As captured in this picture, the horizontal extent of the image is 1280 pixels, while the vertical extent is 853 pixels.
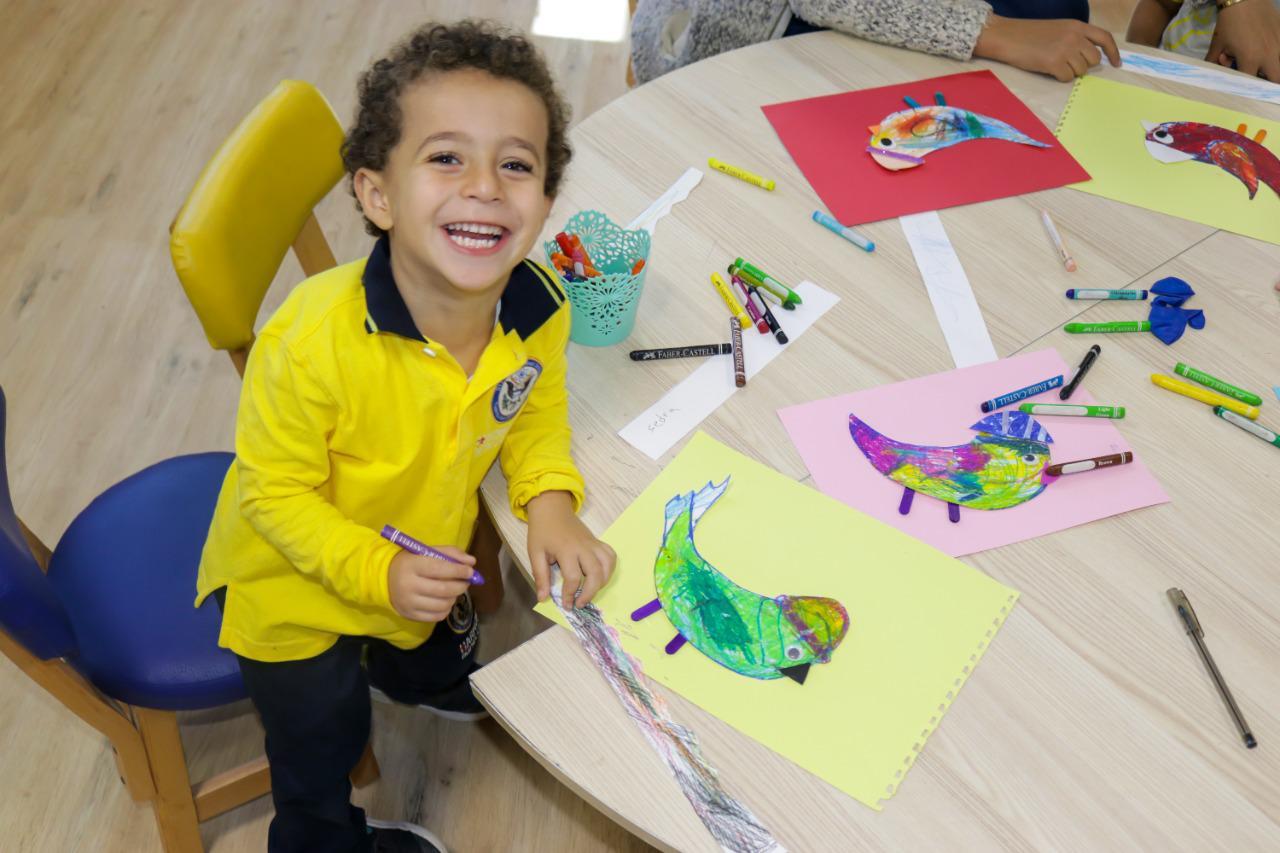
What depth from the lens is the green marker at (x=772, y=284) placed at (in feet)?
3.63

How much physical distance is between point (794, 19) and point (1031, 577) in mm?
1000

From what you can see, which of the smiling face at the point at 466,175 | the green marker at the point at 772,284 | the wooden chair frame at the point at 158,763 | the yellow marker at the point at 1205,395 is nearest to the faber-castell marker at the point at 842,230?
the green marker at the point at 772,284

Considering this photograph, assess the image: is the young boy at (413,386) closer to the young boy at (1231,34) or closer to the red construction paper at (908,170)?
the red construction paper at (908,170)

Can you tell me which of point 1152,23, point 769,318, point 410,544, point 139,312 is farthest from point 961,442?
point 139,312

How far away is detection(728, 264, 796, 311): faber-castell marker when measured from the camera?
3.64 ft

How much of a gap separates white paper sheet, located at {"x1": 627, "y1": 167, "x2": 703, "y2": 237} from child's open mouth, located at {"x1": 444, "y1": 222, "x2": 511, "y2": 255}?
312mm

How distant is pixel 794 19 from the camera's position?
1542 millimetres

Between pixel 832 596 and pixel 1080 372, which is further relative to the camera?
pixel 1080 372

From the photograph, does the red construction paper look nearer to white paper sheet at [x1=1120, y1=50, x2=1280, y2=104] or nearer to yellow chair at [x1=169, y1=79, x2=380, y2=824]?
white paper sheet at [x1=1120, y1=50, x2=1280, y2=104]

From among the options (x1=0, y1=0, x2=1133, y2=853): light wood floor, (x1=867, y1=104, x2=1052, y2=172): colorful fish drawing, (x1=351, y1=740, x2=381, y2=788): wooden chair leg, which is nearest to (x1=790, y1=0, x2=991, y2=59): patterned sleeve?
(x1=867, y1=104, x2=1052, y2=172): colorful fish drawing

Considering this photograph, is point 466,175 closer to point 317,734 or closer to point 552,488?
point 552,488

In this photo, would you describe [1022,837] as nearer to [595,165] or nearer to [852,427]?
[852,427]

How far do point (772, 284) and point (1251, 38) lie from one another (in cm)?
103

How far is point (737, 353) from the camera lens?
1.06m
